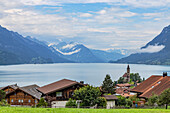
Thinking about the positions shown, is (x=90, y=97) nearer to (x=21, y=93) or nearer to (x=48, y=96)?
(x=48, y=96)

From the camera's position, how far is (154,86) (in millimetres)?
55812

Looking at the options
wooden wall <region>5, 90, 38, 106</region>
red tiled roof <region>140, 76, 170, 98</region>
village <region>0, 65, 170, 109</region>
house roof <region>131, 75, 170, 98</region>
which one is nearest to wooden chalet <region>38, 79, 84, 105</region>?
village <region>0, 65, 170, 109</region>

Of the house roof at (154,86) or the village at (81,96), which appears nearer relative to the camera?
the village at (81,96)

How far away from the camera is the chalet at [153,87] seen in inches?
2051

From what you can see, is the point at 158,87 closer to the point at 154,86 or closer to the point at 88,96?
the point at 154,86

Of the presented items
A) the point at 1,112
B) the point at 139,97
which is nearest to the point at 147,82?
the point at 139,97

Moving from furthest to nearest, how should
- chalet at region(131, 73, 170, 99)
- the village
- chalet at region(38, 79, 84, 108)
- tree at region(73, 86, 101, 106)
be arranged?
chalet at region(131, 73, 170, 99) < chalet at region(38, 79, 84, 108) < the village < tree at region(73, 86, 101, 106)

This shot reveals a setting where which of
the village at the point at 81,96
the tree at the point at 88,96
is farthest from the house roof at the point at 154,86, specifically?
the tree at the point at 88,96

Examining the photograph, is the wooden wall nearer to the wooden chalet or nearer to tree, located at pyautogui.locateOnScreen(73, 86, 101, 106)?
the wooden chalet

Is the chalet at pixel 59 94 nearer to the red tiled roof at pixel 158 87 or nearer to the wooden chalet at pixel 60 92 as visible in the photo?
the wooden chalet at pixel 60 92

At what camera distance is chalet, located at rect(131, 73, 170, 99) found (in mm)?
52084

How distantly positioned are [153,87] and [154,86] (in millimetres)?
712

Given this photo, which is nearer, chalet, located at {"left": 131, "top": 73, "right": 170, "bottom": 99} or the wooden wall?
chalet, located at {"left": 131, "top": 73, "right": 170, "bottom": 99}

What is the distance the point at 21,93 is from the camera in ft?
188
